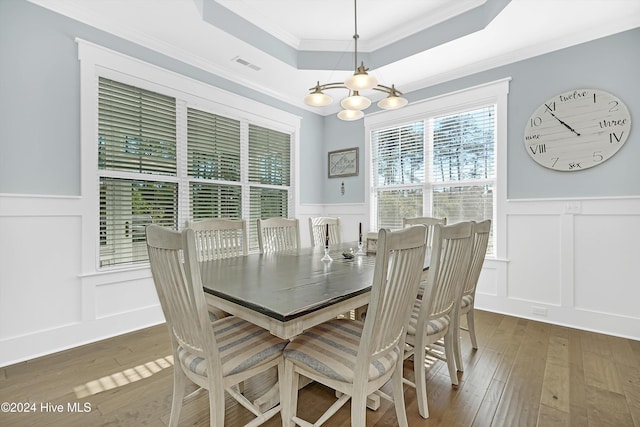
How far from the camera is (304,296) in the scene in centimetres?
125

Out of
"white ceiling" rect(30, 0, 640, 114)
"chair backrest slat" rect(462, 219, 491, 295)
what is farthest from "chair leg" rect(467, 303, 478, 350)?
"white ceiling" rect(30, 0, 640, 114)

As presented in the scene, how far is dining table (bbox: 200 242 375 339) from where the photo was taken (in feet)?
3.66

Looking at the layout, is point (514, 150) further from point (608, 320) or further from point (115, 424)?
point (115, 424)

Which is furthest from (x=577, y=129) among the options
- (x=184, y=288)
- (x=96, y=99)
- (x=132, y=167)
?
(x=96, y=99)

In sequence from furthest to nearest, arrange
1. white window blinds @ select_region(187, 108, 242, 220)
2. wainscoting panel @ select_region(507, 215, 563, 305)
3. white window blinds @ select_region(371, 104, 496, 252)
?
white window blinds @ select_region(371, 104, 496, 252) → white window blinds @ select_region(187, 108, 242, 220) → wainscoting panel @ select_region(507, 215, 563, 305)

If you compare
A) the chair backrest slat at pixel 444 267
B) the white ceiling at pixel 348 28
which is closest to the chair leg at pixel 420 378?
the chair backrest slat at pixel 444 267

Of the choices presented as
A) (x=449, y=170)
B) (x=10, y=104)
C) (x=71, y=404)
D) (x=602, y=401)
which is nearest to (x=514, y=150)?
(x=449, y=170)

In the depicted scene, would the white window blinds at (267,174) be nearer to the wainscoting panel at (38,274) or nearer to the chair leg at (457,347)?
the wainscoting panel at (38,274)

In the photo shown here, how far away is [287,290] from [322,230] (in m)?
1.91

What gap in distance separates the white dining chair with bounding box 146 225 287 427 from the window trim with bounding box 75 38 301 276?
5.65 ft

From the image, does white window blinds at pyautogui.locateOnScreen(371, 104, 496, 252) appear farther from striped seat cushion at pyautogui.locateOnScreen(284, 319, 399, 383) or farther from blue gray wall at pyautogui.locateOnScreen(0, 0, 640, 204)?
striped seat cushion at pyautogui.locateOnScreen(284, 319, 399, 383)

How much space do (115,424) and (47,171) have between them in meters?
1.95

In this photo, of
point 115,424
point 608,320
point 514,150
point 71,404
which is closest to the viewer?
point 115,424

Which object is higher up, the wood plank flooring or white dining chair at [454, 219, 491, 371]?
white dining chair at [454, 219, 491, 371]
